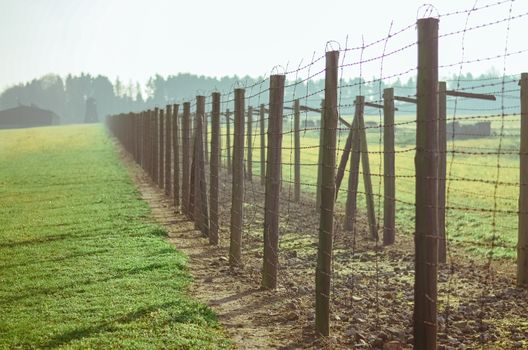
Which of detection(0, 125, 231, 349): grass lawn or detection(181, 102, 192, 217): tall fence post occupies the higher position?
detection(181, 102, 192, 217): tall fence post

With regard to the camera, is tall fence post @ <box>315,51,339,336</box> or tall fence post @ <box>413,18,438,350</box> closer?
tall fence post @ <box>413,18,438,350</box>

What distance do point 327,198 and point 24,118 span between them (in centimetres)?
11696

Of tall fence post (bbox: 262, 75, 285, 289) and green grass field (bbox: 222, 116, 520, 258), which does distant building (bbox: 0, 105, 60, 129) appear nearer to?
green grass field (bbox: 222, 116, 520, 258)

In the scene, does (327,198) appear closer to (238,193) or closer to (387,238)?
(238,193)

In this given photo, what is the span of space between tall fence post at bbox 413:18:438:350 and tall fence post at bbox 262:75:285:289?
3251mm

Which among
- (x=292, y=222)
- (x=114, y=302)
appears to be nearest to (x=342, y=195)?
(x=292, y=222)

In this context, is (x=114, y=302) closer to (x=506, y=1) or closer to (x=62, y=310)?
(x=62, y=310)

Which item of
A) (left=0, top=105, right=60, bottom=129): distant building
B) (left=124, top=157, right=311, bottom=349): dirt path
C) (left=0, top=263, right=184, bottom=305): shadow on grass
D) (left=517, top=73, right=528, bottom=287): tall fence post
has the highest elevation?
(left=0, top=105, right=60, bottom=129): distant building

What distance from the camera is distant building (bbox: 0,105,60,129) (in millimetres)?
111812

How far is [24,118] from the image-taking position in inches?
4478

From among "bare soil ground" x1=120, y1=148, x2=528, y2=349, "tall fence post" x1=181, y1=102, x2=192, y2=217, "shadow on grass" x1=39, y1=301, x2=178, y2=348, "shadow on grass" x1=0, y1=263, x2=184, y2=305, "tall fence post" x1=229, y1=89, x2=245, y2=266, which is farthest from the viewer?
"tall fence post" x1=181, y1=102, x2=192, y2=217

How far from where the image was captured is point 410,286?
8.28 metres

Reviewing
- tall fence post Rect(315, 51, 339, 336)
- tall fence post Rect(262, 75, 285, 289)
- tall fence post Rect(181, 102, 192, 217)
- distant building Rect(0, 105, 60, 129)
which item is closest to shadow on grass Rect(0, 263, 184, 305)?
tall fence post Rect(262, 75, 285, 289)

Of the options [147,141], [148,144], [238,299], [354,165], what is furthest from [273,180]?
[147,141]
